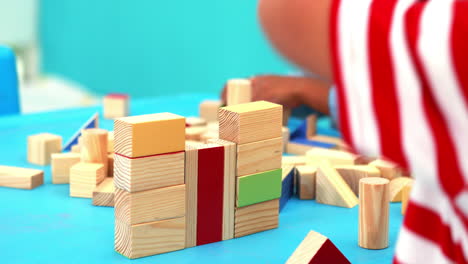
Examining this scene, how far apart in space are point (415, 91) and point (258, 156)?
355 mm

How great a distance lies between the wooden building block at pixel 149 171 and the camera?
591mm

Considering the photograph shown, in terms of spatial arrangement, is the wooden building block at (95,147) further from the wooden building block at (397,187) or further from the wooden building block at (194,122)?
the wooden building block at (397,187)

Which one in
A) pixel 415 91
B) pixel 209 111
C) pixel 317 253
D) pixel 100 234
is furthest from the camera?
pixel 209 111

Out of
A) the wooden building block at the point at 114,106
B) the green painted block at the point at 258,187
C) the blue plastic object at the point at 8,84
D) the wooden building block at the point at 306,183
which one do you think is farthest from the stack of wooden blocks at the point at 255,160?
the blue plastic object at the point at 8,84

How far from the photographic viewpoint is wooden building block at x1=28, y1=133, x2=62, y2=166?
90cm

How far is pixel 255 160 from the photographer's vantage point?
68 cm

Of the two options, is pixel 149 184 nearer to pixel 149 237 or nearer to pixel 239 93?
pixel 149 237

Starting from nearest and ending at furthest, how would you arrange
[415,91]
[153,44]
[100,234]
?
[415,91], [100,234], [153,44]

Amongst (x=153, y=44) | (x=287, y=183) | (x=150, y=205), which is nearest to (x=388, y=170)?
(x=287, y=183)

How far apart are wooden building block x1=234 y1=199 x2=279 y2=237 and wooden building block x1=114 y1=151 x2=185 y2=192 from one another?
0.29 ft

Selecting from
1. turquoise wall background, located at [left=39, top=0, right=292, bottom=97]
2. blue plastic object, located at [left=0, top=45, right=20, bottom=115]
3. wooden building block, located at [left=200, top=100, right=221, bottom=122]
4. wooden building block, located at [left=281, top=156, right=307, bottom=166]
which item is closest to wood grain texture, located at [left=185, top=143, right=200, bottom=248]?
wooden building block, located at [left=281, top=156, right=307, bottom=166]

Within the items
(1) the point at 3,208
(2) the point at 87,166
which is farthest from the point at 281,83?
(1) the point at 3,208

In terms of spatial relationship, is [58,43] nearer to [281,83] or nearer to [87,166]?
[281,83]

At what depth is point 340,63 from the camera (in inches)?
14.6
